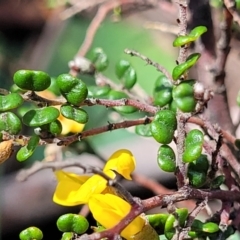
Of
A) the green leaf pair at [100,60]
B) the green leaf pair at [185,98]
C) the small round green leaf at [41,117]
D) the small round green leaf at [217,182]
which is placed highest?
the green leaf pair at [185,98]

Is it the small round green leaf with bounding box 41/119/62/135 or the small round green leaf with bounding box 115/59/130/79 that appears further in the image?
the small round green leaf with bounding box 115/59/130/79

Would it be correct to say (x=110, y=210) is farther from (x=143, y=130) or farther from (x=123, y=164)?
(x=143, y=130)

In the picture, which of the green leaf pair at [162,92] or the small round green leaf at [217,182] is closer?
the small round green leaf at [217,182]

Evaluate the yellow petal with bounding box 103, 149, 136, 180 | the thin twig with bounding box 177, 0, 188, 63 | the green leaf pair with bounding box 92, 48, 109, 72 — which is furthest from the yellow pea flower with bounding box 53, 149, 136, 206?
the green leaf pair with bounding box 92, 48, 109, 72

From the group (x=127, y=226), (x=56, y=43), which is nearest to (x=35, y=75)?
(x=127, y=226)

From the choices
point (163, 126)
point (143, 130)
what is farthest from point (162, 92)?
point (163, 126)

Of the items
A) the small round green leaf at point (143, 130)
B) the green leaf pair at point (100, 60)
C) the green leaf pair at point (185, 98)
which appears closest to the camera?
the green leaf pair at point (185, 98)

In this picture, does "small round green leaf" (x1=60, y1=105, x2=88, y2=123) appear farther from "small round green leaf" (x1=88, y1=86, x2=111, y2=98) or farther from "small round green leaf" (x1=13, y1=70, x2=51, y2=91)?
"small round green leaf" (x1=88, y1=86, x2=111, y2=98)

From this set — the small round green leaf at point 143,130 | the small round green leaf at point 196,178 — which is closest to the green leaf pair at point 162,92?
the small round green leaf at point 143,130

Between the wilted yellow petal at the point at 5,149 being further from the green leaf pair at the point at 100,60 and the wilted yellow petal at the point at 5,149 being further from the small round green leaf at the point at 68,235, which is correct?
the green leaf pair at the point at 100,60
